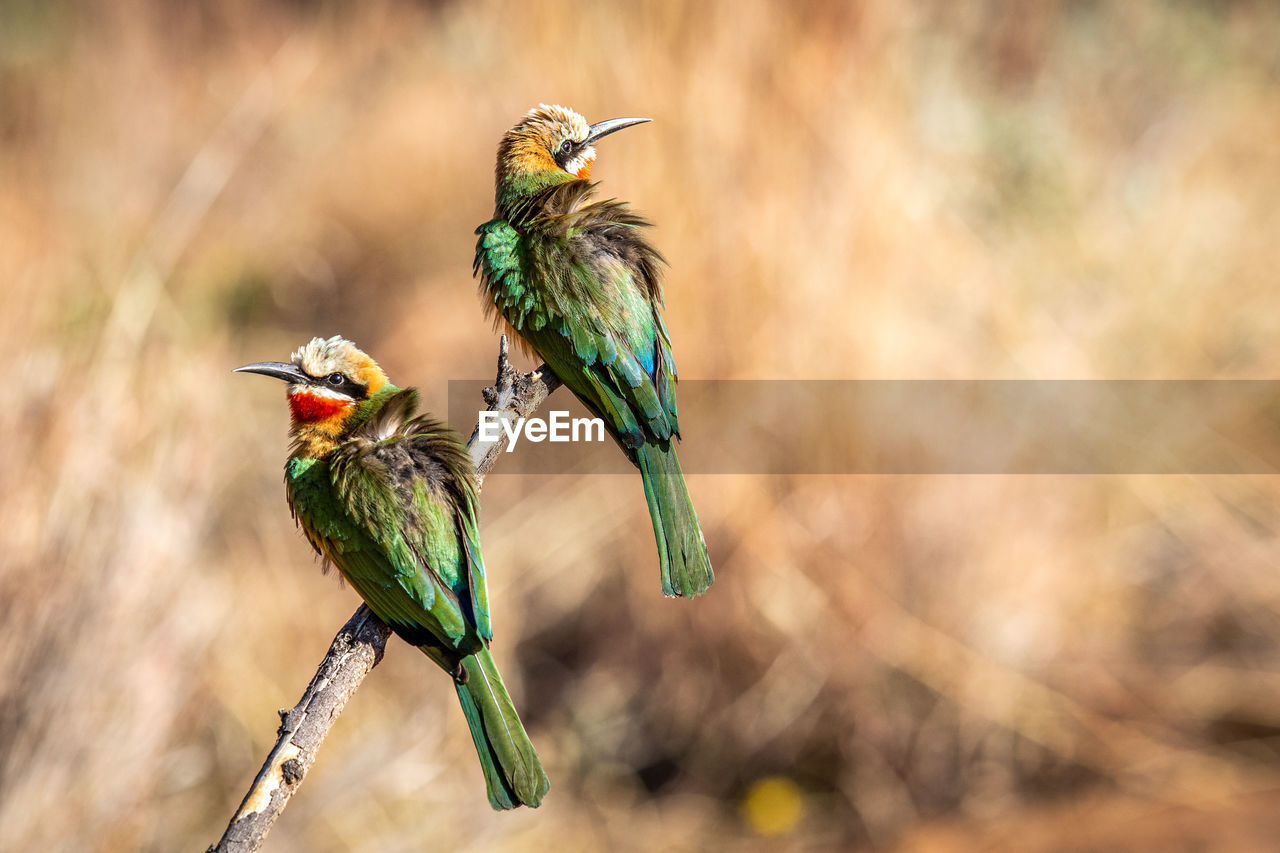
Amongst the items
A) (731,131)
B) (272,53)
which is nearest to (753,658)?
(731,131)

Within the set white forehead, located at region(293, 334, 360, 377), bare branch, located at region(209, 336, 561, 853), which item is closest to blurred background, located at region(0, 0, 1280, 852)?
white forehead, located at region(293, 334, 360, 377)

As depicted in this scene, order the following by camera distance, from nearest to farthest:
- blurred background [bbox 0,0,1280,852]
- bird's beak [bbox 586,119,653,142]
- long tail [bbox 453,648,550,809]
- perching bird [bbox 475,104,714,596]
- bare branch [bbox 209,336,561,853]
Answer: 1. bare branch [bbox 209,336,561,853]
2. long tail [bbox 453,648,550,809]
3. perching bird [bbox 475,104,714,596]
4. bird's beak [bbox 586,119,653,142]
5. blurred background [bbox 0,0,1280,852]

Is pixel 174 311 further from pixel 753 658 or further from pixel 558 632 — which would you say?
pixel 753 658

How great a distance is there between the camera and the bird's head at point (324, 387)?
1.45 meters

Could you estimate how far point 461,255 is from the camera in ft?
14.2

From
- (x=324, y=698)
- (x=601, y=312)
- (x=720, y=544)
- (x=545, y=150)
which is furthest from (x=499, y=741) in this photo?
(x=720, y=544)

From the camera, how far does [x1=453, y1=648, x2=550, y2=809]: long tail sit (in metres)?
1.11

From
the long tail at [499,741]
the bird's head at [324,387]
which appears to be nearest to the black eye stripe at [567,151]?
the bird's head at [324,387]

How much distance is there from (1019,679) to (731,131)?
1.89 m

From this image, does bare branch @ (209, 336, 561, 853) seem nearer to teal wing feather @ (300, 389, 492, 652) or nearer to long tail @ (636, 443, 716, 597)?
teal wing feather @ (300, 389, 492, 652)

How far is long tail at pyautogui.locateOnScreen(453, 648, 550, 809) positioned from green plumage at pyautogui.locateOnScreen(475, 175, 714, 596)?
0.88 ft

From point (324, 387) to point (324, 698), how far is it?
1.75ft

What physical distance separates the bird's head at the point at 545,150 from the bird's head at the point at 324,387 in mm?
384

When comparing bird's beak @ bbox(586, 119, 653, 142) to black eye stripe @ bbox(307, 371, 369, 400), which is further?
bird's beak @ bbox(586, 119, 653, 142)
